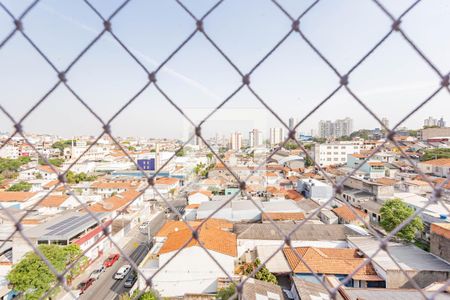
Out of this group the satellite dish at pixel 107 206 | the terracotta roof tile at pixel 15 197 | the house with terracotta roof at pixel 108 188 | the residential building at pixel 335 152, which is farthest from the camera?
the residential building at pixel 335 152

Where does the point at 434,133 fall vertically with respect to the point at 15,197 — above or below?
above

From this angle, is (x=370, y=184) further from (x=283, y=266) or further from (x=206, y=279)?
(x=206, y=279)

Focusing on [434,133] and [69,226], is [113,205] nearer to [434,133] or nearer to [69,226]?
[69,226]

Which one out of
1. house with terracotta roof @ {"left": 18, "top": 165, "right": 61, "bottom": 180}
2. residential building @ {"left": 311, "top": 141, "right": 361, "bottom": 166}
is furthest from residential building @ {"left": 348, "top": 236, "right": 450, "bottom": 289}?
house with terracotta roof @ {"left": 18, "top": 165, "right": 61, "bottom": 180}

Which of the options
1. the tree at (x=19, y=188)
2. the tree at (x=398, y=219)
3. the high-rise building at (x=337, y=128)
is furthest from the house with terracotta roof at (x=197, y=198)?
the high-rise building at (x=337, y=128)

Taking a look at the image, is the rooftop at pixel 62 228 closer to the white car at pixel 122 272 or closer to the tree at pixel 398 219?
the white car at pixel 122 272

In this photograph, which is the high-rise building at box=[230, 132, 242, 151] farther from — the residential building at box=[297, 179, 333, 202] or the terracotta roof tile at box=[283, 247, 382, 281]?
the terracotta roof tile at box=[283, 247, 382, 281]

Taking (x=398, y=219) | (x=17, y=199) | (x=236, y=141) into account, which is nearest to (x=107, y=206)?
(x=17, y=199)
